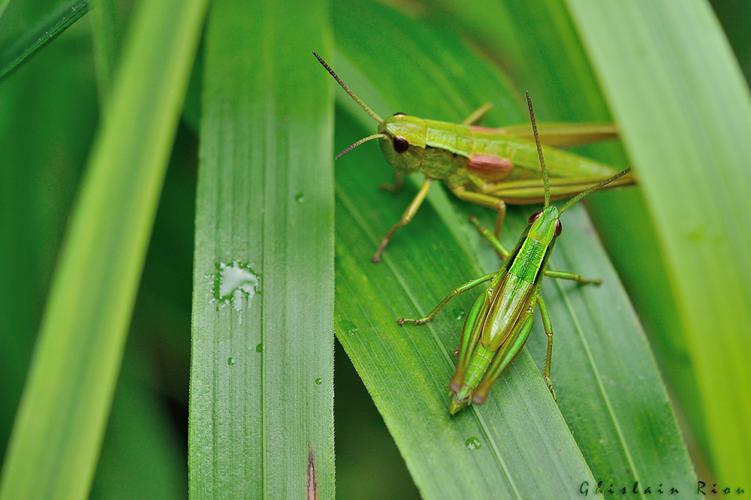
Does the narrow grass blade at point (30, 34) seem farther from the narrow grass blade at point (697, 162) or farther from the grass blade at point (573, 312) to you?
the narrow grass blade at point (697, 162)

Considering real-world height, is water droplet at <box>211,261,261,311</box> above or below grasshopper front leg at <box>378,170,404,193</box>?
below

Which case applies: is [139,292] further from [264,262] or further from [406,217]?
[406,217]

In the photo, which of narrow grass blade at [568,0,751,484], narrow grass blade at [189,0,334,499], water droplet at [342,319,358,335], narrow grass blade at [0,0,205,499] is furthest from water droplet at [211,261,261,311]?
narrow grass blade at [568,0,751,484]

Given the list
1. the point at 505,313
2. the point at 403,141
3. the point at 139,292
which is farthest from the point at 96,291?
the point at 139,292

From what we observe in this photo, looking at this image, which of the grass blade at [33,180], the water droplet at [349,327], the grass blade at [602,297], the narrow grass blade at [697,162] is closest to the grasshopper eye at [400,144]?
the grass blade at [602,297]

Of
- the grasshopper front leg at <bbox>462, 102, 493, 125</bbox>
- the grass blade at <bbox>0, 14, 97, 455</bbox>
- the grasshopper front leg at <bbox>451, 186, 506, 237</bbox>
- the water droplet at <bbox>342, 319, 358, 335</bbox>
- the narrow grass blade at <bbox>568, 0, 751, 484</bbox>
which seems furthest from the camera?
the grasshopper front leg at <bbox>462, 102, 493, 125</bbox>

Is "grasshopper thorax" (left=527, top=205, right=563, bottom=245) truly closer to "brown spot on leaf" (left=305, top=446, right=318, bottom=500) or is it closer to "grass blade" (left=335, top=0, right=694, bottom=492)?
"grass blade" (left=335, top=0, right=694, bottom=492)

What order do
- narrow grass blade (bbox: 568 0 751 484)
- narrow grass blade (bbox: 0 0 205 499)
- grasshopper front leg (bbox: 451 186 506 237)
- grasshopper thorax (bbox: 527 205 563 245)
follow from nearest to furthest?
1. narrow grass blade (bbox: 0 0 205 499)
2. narrow grass blade (bbox: 568 0 751 484)
3. grasshopper thorax (bbox: 527 205 563 245)
4. grasshopper front leg (bbox: 451 186 506 237)
